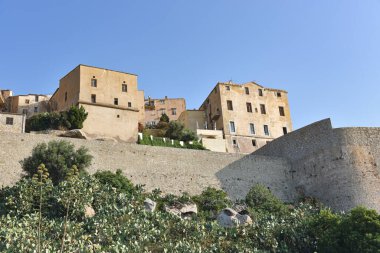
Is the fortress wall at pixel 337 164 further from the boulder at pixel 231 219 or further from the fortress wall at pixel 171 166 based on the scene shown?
the boulder at pixel 231 219

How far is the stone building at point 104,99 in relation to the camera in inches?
1644

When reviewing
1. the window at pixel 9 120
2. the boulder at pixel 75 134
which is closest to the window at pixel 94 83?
the boulder at pixel 75 134

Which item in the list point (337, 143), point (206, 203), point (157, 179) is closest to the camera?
point (206, 203)

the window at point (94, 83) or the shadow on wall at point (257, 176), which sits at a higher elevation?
the window at point (94, 83)

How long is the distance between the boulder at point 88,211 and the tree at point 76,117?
62.4 feet

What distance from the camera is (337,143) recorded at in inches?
1344

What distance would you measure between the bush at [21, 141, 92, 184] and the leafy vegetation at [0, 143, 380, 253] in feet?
11.1

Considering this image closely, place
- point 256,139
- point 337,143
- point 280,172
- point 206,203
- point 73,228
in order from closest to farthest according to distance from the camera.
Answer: point 73,228
point 206,203
point 337,143
point 280,172
point 256,139

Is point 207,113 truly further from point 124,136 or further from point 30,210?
point 30,210

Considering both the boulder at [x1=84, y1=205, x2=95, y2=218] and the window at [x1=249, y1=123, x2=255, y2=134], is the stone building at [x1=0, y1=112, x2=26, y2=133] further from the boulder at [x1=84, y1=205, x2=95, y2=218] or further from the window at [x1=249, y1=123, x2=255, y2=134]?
the window at [x1=249, y1=123, x2=255, y2=134]

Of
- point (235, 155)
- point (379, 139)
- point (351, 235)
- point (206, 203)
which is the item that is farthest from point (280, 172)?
point (351, 235)

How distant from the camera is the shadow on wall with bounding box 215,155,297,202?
1334 inches

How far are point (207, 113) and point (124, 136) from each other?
14.4 m

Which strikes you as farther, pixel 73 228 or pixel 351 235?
pixel 351 235
